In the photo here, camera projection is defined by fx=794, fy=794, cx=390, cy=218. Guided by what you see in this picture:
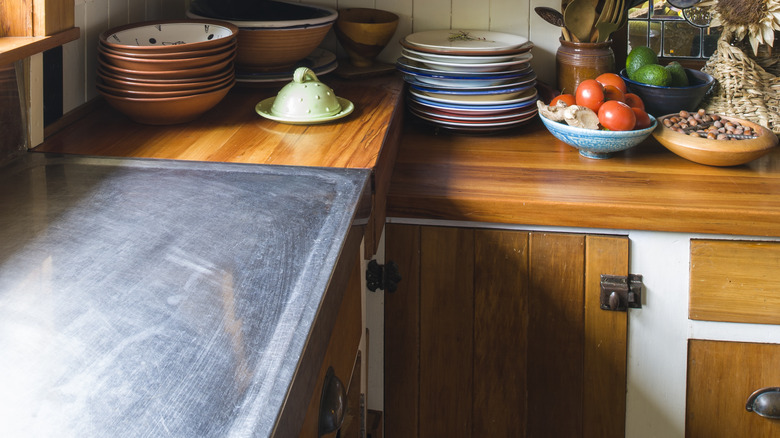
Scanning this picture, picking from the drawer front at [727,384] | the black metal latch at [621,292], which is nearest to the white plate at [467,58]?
the black metal latch at [621,292]

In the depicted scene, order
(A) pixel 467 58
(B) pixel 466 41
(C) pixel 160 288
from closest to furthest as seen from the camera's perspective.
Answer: (C) pixel 160 288 → (A) pixel 467 58 → (B) pixel 466 41

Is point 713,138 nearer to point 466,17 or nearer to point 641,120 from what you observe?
point 641,120

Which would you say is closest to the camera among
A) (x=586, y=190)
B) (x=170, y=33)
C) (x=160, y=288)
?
(x=160, y=288)

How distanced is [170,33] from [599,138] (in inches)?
33.3

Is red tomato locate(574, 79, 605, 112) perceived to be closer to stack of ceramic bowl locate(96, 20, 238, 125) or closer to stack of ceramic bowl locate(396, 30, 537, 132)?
stack of ceramic bowl locate(396, 30, 537, 132)

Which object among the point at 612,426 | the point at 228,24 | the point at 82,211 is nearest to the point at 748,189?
the point at 612,426

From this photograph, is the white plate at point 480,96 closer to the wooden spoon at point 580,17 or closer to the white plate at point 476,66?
the white plate at point 476,66

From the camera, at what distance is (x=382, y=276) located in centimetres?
148

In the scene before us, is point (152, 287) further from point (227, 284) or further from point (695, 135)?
point (695, 135)

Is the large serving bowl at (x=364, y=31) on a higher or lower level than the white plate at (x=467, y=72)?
higher

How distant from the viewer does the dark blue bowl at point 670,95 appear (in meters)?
1.65

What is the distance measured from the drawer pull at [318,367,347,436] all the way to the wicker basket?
115 centimetres

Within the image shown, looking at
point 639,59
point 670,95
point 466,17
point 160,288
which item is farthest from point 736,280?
point 160,288

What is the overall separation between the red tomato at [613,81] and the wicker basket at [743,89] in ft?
0.75
